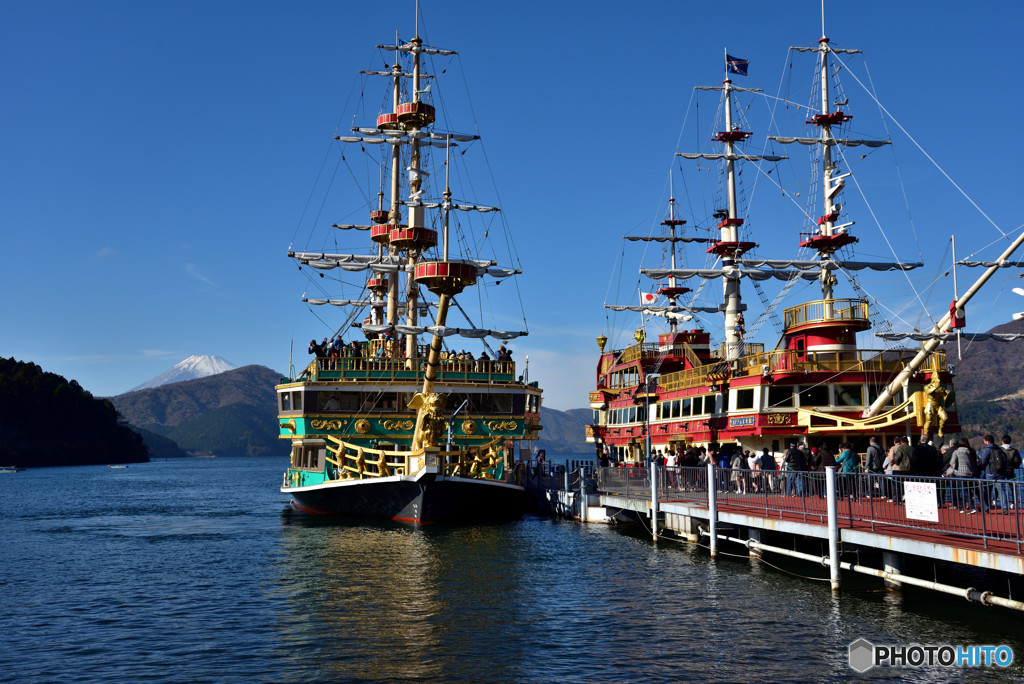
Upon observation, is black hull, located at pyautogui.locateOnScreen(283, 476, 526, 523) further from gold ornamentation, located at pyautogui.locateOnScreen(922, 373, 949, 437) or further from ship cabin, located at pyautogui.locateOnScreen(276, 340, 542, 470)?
gold ornamentation, located at pyautogui.locateOnScreen(922, 373, 949, 437)

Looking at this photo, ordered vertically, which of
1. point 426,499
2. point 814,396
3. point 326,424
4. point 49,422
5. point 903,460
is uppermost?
point 49,422

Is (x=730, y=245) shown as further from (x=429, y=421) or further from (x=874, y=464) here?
(x=874, y=464)

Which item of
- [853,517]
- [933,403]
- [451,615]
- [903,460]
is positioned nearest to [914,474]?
[903,460]

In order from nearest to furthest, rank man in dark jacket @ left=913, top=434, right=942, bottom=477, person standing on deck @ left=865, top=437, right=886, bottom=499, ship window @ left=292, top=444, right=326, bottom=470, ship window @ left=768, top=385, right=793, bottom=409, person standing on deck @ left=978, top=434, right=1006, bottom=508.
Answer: person standing on deck @ left=978, top=434, right=1006, bottom=508, person standing on deck @ left=865, top=437, right=886, bottom=499, man in dark jacket @ left=913, top=434, right=942, bottom=477, ship window @ left=768, top=385, right=793, bottom=409, ship window @ left=292, top=444, right=326, bottom=470

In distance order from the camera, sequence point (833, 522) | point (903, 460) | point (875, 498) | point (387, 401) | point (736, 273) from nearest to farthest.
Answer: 1. point (875, 498)
2. point (833, 522)
3. point (903, 460)
4. point (387, 401)
5. point (736, 273)

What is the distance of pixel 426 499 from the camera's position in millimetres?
31094

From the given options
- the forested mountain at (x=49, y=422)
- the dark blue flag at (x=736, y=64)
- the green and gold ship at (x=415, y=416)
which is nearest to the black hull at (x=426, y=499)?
the green and gold ship at (x=415, y=416)

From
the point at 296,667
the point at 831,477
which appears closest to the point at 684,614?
the point at 831,477

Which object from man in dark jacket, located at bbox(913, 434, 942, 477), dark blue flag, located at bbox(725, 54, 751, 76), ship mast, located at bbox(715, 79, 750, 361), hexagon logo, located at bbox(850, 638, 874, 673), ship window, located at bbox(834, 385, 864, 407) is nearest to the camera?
hexagon logo, located at bbox(850, 638, 874, 673)

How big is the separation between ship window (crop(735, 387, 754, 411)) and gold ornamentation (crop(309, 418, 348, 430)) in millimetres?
16908

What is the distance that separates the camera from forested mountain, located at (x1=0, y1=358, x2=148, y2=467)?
489ft

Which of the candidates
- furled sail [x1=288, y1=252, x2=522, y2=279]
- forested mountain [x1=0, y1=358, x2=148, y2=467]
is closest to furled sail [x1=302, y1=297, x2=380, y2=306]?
furled sail [x1=288, y1=252, x2=522, y2=279]

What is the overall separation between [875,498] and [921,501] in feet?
5.52

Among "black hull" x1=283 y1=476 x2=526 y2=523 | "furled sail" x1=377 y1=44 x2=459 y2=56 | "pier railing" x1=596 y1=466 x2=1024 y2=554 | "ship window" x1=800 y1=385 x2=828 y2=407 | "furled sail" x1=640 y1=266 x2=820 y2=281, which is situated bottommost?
"black hull" x1=283 y1=476 x2=526 y2=523
